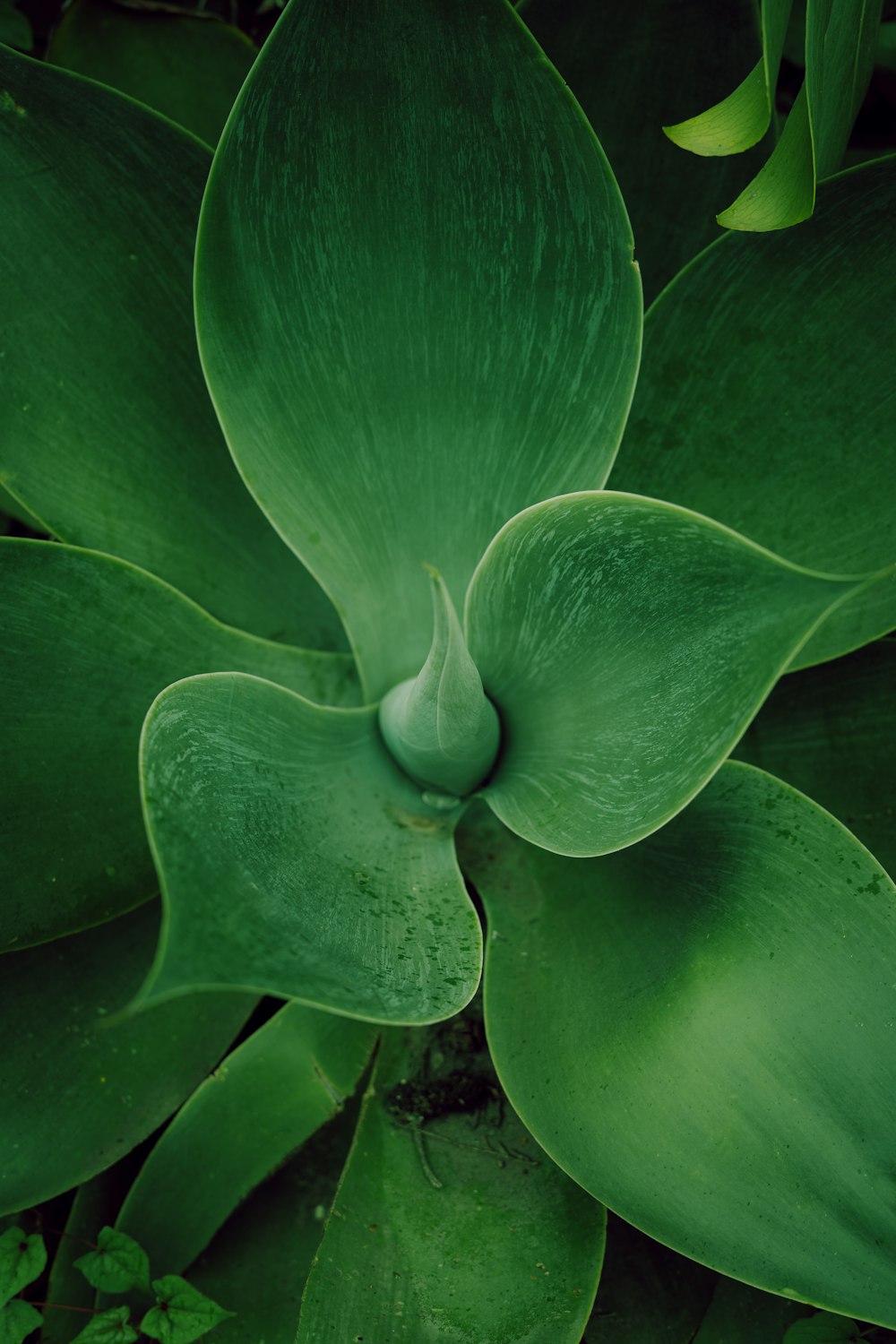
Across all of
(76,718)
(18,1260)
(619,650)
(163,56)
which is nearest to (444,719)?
(619,650)

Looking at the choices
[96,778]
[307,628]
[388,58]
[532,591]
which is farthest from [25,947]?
[388,58]

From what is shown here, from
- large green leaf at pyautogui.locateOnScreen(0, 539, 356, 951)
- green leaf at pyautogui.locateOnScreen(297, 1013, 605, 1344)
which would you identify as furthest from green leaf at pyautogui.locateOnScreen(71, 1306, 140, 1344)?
large green leaf at pyautogui.locateOnScreen(0, 539, 356, 951)

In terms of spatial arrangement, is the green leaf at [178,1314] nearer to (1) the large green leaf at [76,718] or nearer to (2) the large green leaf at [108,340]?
(1) the large green leaf at [76,718]

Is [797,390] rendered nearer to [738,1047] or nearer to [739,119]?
[739,119]

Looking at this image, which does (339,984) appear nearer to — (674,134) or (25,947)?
(25,947)

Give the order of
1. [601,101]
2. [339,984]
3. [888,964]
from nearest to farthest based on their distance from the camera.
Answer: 1. [339,984]
2. [888,964]
3. [601,101]
